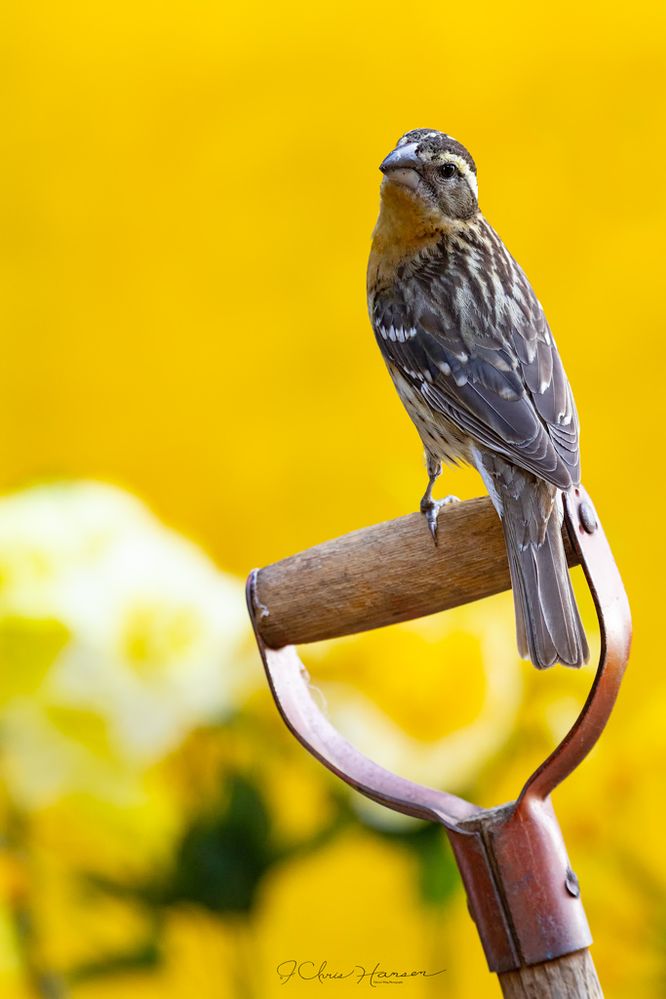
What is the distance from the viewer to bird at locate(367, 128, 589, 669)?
1.45m

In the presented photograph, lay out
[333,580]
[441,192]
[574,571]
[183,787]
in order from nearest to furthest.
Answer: [333,580] → [441,192] → [574,571] → [183,787]

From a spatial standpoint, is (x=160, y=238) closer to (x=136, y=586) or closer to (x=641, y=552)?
(x=136, y=586)

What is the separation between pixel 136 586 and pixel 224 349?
550 mm

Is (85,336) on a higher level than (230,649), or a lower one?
higher

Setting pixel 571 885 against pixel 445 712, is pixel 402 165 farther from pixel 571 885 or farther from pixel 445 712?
pixel 571 885

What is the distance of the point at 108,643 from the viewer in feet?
6.77

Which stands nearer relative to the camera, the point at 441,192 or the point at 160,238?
the point at 441,192

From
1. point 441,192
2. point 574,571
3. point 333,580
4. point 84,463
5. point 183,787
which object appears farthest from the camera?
point 84,463

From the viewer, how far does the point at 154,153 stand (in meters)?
2.43

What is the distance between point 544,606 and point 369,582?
0.20 meters

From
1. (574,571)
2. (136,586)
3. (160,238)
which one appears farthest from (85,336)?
(574,571)
